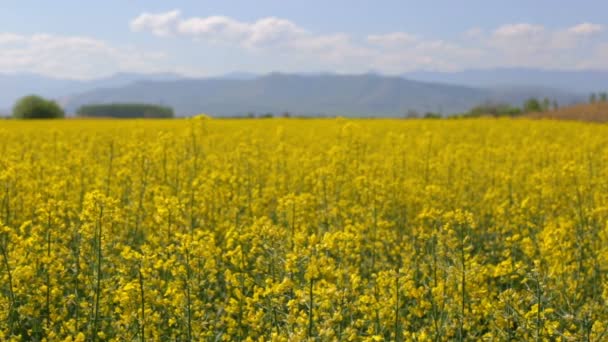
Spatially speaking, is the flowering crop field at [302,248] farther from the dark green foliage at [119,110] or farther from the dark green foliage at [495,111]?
the dark green foliage at [119,110]

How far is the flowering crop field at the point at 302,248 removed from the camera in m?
3.83

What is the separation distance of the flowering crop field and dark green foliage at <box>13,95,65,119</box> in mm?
47199

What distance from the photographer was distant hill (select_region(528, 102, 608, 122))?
107ft

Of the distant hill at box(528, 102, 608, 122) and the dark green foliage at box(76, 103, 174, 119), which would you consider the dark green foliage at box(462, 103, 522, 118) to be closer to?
the distant hill at box(528, 102, 608, 122)

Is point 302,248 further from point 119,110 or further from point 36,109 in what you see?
point 119,110

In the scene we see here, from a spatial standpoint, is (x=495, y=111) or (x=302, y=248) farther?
(x=495, y=111)

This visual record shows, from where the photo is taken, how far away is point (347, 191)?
7938 millimetres

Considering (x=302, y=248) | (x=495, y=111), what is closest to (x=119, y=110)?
(x=495, y=111)

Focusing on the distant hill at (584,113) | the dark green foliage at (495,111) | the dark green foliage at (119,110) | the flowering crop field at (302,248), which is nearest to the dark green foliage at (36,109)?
the dark green foliage at (495,111)

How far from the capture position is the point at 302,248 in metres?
3.52

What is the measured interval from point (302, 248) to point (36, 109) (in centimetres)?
5858

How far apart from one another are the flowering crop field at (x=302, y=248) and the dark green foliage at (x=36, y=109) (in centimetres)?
4720

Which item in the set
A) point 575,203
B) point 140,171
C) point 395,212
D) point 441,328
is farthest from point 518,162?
point 441,328

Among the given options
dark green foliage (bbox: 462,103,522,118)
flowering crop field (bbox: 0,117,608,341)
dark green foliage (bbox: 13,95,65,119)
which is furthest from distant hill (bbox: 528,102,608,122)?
dark green foliage (bbox: 13,95,65,119)
